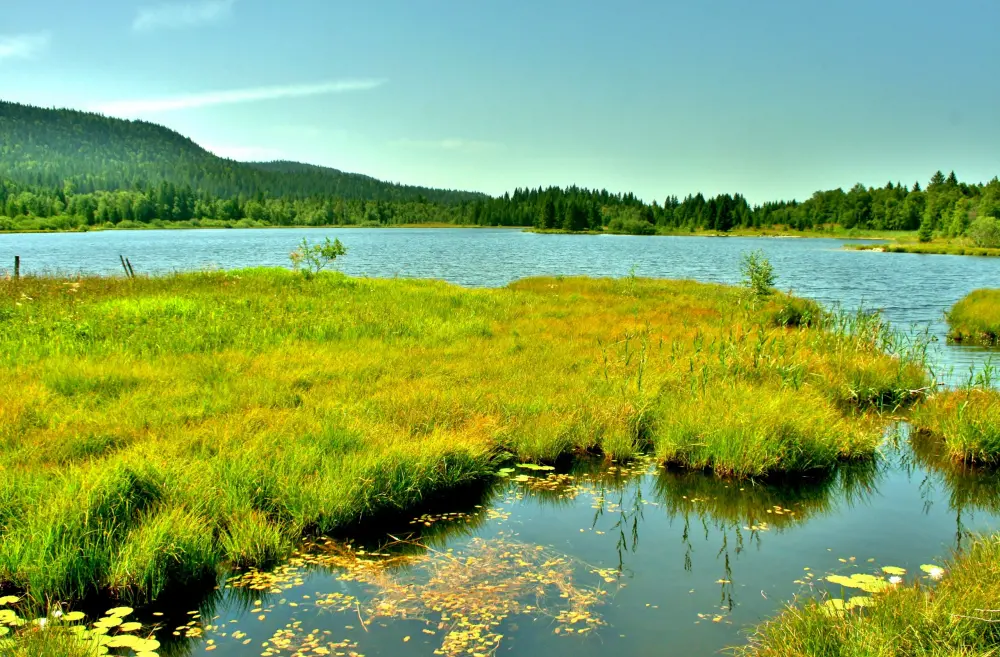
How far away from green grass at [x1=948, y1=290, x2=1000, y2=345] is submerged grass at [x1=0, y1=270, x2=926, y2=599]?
10890 millimetres

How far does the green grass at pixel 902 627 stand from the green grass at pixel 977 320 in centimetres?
2390

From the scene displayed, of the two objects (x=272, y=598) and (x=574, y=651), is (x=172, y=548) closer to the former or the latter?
(x=272, y=598)

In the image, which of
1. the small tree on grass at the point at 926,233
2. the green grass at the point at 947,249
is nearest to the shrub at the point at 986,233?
the green grass at the point at 947,249

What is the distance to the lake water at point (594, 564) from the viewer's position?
5758mm

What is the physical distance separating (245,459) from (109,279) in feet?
71.2

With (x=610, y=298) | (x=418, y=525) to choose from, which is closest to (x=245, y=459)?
(x=418, y=525)

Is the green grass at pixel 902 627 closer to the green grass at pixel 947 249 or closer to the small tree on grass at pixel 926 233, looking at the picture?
the green grass at pixel 947 249

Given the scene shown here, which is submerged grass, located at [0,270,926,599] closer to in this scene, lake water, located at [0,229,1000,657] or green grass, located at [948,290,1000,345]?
lake water, located at [0,229,1000,657]

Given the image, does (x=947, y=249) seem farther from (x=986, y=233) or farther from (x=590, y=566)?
(x=590, y=566)

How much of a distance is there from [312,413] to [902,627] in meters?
8.18

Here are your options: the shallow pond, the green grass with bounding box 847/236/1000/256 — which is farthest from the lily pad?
the green grass with bounding box 847/236/1000/256

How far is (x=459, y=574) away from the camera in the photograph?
6836 millimetres

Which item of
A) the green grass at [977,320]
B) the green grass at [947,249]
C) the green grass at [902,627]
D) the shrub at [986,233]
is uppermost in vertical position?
the shrub at [986,233]

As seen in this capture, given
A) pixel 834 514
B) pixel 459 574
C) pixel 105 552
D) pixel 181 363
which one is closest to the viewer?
pixel 105 552
